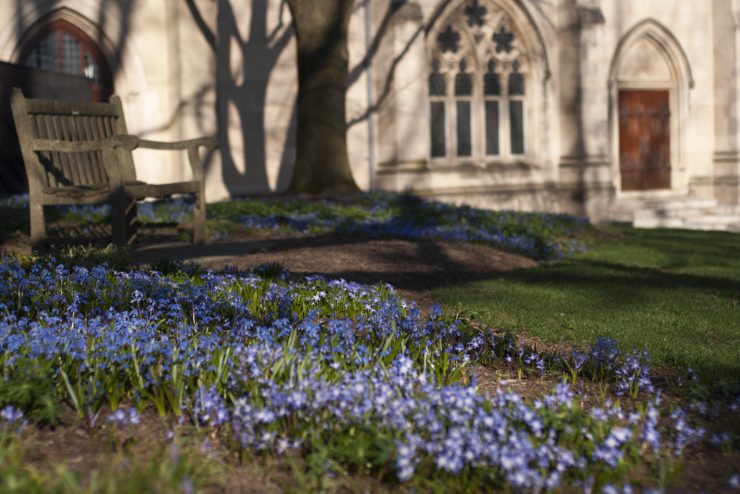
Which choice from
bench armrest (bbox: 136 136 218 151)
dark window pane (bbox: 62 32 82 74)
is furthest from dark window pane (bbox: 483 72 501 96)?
bench armrest (bbox: 136 136 218 151)

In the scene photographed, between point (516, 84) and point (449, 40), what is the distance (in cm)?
179

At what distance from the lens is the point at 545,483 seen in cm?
317

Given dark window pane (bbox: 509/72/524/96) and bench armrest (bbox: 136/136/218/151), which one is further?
dark window pane (bbox: 509/72/524/96)

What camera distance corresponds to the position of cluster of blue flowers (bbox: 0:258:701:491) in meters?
3.29

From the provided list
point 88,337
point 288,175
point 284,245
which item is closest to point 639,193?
point 288,175

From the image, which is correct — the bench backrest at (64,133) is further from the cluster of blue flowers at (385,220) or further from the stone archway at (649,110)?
the stone archway at (649,110)

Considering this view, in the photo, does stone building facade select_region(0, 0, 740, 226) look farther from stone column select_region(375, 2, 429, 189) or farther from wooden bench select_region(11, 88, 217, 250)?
wooden bench select_region(11, 88, 217, 250)

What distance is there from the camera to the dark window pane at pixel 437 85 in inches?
717

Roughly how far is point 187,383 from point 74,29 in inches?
522

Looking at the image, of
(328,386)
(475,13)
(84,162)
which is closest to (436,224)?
(84,162)

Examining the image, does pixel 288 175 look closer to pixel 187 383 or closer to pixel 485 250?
pixel 485 250

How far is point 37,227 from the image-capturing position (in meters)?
7.38

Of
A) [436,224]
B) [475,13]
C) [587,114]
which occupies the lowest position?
[436,224]

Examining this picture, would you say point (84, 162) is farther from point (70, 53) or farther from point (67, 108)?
point (70, 53)
